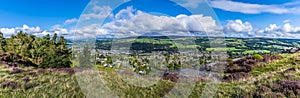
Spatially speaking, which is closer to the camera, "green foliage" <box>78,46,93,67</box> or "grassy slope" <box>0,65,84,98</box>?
"grassy slope" <box>0,65,84,98</box>

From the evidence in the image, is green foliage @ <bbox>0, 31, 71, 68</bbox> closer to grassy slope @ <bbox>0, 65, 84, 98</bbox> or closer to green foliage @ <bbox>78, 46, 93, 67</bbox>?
green foliage @ <bbox>78, 46, 93, 67</bbox>

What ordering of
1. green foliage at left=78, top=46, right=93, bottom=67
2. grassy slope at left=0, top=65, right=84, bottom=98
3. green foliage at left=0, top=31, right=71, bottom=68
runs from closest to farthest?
1. grassy slope at left=0, top=65, right=84, bottom=98
2. green foliage at left=0, top=31, right=71, bottom=68
3. green foliage at left=78, top=46, right=93, bottom=67

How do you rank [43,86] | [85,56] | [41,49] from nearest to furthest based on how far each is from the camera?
[43,86] < [41,49] < [85,56]

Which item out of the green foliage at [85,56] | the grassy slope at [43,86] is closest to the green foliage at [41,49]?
the green foliage at [85,56]

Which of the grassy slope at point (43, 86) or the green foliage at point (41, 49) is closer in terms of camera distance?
the grassy slope at point (43, 86)

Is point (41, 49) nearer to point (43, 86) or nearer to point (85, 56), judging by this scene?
point (85, 56)

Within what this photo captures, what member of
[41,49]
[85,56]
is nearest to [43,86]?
[85,56]

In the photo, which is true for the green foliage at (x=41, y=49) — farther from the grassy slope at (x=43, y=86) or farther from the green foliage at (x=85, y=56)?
the grassy slope at (x=43, y=86)

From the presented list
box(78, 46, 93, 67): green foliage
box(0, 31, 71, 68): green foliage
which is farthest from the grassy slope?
box(0, 31, 71, 68): green foliage
